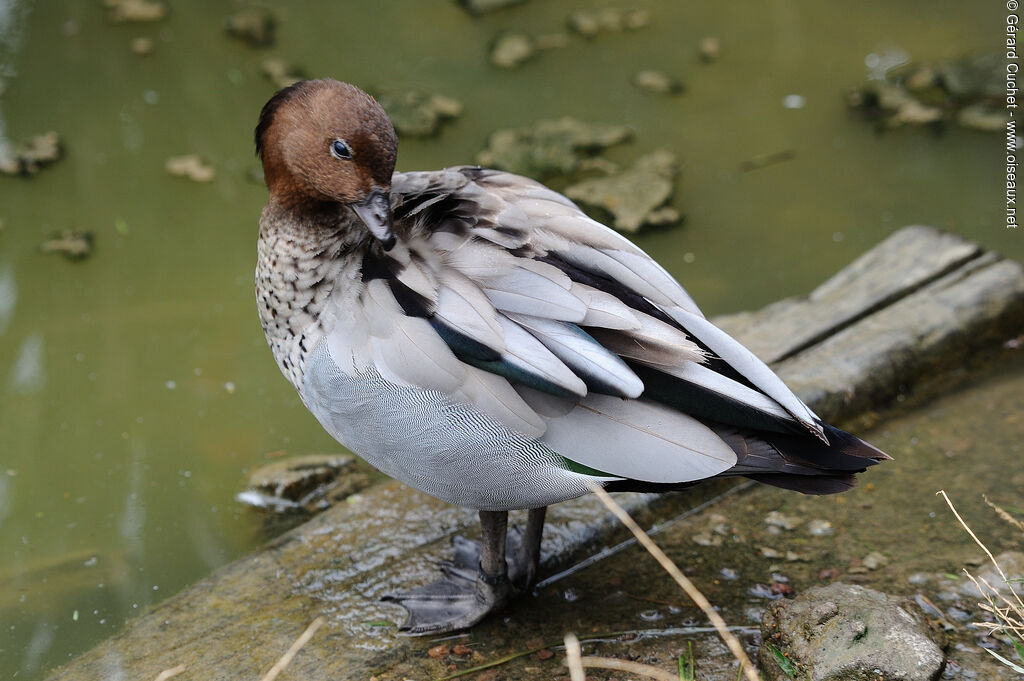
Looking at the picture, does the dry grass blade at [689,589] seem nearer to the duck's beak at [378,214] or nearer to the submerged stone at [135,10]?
the duck's beak at [378,214]

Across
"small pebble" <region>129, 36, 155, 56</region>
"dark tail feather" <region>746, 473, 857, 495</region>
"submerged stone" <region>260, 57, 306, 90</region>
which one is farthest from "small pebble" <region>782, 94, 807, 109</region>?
"dark tail feather" <region>746, 473, 857, 495</region>

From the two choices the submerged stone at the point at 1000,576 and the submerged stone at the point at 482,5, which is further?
the submerged stone at the point at 482,5

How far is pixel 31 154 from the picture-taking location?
5.35 metres

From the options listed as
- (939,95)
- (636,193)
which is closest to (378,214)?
(636,193)

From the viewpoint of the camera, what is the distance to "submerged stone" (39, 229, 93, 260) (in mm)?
4832

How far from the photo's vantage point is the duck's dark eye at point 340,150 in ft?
8.02

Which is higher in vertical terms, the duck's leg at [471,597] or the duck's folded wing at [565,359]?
the duck's folded wing at [565,359]

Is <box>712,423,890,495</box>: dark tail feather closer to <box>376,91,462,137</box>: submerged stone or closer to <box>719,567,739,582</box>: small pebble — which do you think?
<box>719,567,739,582</box>: small pebble

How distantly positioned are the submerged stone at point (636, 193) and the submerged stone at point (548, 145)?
208 millimetres

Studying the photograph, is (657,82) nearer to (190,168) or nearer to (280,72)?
(280,72)

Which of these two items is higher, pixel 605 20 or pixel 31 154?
pixel 605 20

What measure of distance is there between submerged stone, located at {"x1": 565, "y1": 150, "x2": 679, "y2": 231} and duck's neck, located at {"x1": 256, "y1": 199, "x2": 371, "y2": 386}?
2.53 metres

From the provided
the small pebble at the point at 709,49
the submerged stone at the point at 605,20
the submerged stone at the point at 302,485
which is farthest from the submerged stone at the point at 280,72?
the submerged stone at the point at 302,485

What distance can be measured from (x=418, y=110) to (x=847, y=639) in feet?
13.5
